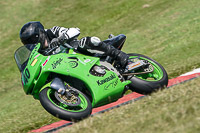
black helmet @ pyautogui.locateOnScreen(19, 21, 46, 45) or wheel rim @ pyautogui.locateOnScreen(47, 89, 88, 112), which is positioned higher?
black helmet @ pyautogui.locateOnScreen(19, 21, 46, 45)

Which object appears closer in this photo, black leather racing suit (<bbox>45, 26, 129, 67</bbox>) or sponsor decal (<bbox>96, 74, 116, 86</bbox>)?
sponsor decal (<bbox>96, 74, 116, 86</bbox>)

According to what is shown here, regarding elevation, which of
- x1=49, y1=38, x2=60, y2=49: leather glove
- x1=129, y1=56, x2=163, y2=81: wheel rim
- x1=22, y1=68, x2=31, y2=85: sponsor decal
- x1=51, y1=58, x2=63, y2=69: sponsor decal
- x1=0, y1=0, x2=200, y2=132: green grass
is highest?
x1=49, y1=38, x2=60, y2=49: leather glove

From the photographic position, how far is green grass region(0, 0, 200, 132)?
9545mm

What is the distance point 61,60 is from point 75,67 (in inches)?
12.0

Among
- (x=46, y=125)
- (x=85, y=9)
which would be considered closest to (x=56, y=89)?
(x=46, y=125)

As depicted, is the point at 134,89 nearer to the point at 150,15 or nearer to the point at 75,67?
the point at 75,67

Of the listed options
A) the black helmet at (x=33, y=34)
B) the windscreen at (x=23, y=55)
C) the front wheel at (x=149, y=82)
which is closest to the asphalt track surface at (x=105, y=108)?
the front wheel at (x=149, y=82)

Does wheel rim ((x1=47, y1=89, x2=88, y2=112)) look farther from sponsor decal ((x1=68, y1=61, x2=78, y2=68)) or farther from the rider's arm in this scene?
the rider's arm

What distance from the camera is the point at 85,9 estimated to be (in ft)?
75.8

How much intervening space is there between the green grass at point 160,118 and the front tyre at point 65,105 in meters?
0.64

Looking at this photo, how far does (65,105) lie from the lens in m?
5.49

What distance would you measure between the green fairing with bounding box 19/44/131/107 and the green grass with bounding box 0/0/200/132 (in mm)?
1388

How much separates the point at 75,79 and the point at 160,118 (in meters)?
2.73

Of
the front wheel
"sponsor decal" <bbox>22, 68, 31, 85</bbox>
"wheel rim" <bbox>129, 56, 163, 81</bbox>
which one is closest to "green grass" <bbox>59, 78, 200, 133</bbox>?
the front wheel
